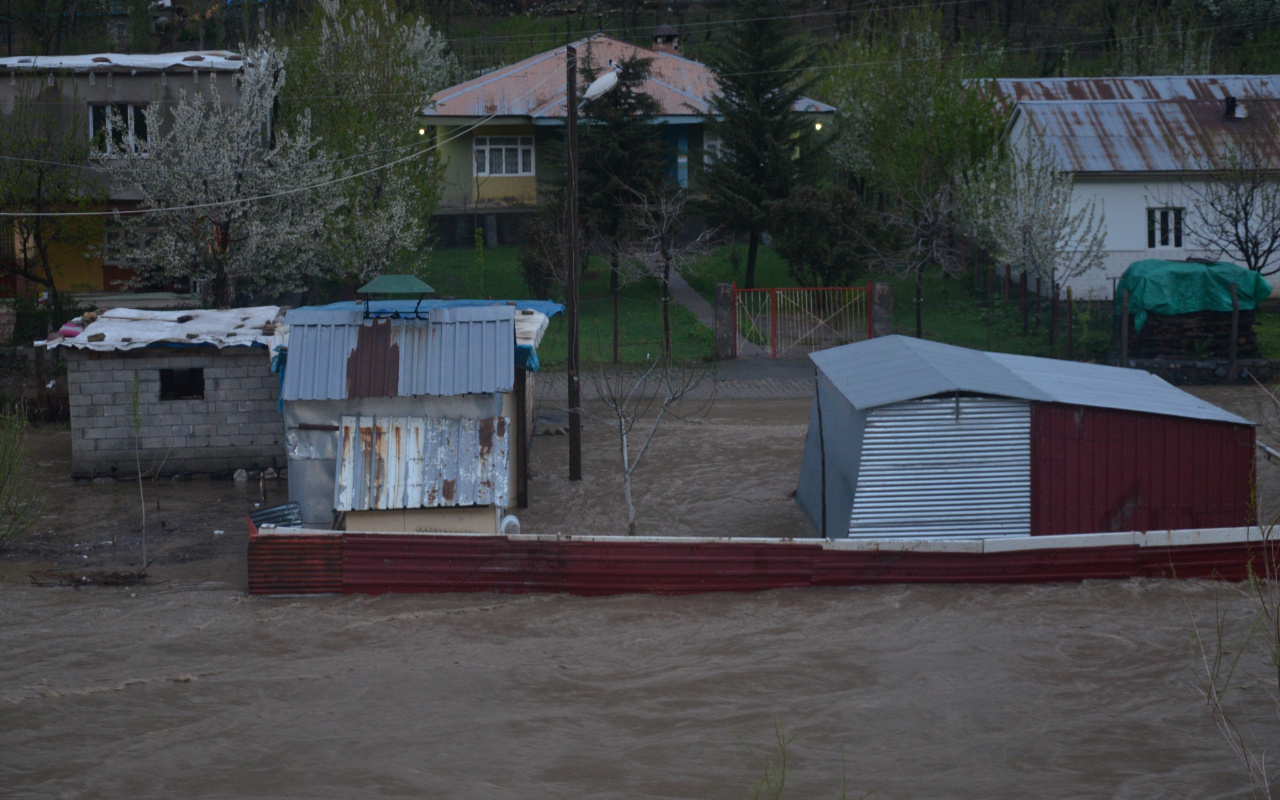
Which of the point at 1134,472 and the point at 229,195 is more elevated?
the point at 229,195

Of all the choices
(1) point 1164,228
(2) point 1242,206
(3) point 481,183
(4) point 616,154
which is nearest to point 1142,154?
(1) point 1164,228

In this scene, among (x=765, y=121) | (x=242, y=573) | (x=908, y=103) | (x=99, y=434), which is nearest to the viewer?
(x=242, y=573)

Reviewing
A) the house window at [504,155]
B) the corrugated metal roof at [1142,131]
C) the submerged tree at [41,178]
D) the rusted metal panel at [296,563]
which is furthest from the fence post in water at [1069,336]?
the submerged tree at [41,178]

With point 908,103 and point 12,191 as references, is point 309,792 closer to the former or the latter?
point 12,191

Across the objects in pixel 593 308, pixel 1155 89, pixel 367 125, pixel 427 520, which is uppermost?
pixel 1155 89

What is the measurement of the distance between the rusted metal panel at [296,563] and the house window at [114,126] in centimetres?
1603

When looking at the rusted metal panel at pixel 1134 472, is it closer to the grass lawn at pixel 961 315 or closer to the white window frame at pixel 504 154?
the grass lawn at pixel 961 315

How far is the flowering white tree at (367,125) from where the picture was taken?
89.8ft

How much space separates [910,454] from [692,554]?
274 centimetres

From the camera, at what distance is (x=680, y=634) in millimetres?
11523

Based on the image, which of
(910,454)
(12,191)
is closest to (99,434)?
(12,191)

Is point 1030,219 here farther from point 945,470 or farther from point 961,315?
point 945,470

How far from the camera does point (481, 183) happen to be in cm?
3894

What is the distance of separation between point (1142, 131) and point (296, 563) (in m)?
26.5
